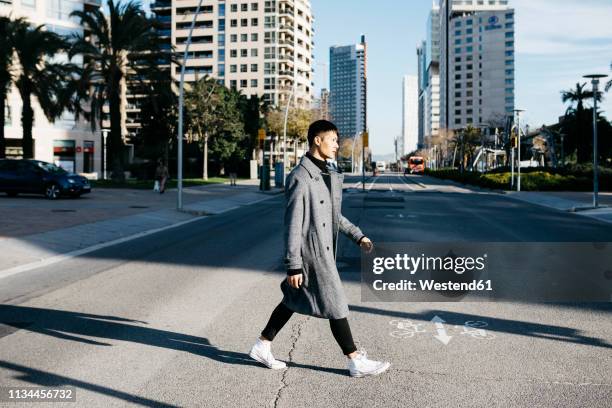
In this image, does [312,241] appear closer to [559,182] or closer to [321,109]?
[559,182]

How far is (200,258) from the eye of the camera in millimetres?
10828

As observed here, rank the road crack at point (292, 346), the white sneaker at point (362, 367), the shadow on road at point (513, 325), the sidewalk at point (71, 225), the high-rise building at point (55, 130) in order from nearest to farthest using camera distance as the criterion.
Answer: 1. the road crack at point (292, 346)
2. the white sneaker at point (362, 367)
3. the shadow on road at point (513, 325)
4. the sidewalk at point (71, 225)
5. the high-rise building at point (55, 130)

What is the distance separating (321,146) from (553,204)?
2400cm

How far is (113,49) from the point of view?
35.1m

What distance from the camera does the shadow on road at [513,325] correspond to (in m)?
5.63

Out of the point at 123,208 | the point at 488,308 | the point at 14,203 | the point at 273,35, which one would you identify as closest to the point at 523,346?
the point at 488,308

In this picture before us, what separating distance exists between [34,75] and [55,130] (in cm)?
2529

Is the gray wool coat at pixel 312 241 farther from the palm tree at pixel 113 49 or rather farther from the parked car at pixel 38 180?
the palm tree at pixel 113 49

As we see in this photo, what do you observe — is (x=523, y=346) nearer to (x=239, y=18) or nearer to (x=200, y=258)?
(x=200, y=258)

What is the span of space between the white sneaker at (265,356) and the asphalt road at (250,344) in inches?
3.6

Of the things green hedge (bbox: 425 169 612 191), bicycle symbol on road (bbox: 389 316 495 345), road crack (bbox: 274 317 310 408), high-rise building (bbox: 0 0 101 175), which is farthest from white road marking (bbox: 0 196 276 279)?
high-rise building (bbox: 0 0 101 175)

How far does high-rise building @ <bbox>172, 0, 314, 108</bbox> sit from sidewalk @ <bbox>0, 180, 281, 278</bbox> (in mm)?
95607

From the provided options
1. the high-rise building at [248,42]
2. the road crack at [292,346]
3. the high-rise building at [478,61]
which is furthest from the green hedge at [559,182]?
the high-rise building at [478,61]

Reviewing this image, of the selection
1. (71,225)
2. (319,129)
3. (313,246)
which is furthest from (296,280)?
(71,225)
